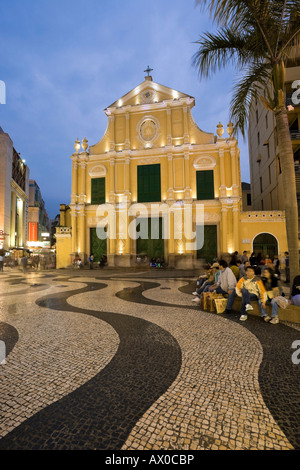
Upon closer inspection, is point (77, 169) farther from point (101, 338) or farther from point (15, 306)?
point (101, 338)

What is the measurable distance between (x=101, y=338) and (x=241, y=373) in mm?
2269

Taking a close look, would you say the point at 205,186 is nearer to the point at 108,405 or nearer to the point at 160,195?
the point at 160,195

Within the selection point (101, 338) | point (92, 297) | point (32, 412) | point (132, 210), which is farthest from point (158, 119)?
point (32, 412)

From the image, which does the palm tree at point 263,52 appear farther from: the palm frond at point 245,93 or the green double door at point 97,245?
the green double door at point 97,245

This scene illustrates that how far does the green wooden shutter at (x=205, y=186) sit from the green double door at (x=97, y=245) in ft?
34.2

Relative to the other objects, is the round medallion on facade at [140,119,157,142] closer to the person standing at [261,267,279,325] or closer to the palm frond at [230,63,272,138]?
the palm frond at [230,63,272,138]

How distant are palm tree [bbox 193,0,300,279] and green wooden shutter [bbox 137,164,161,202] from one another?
16.3 meters

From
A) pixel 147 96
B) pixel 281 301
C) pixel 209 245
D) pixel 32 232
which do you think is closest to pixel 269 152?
pixel 209 245

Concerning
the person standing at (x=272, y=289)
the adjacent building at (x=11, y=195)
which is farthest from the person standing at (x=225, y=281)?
the adjacent building at (x=11, y=195)

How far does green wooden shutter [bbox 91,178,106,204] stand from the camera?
23922 mm

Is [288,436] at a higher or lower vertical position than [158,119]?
lower

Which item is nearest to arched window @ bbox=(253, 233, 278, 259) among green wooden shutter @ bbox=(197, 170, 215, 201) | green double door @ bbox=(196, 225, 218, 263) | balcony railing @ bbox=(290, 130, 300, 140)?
green double door @ bbox=(196, 225, 218, 263)

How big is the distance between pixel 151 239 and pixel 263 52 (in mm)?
17606
